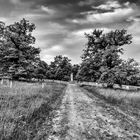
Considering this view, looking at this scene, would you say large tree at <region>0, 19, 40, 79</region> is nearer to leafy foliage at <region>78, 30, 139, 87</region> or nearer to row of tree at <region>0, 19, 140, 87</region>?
row of tree at <region>0, 19, 140, 87</region>

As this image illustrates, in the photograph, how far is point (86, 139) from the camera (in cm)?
413

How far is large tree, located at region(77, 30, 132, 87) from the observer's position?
26022 millimetres

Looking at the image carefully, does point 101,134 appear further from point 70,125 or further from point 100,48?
point 100,48

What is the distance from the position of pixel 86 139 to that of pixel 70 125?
1337mm

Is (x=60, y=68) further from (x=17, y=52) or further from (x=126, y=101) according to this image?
(x=126, y=101)

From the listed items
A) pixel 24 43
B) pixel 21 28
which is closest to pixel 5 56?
pixel 24 43

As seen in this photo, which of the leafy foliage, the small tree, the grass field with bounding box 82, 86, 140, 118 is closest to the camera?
the grass field with bounding box 82, 86, 140, 118

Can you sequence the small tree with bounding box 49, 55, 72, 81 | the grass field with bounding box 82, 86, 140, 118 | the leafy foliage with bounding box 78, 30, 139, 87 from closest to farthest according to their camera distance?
the grass field with bounding box 82, 86, 140, 118 < the leafy foliage with bounding box 78, 30, 139, 87 < the small tree with bounding box 49, 55, 72, 81

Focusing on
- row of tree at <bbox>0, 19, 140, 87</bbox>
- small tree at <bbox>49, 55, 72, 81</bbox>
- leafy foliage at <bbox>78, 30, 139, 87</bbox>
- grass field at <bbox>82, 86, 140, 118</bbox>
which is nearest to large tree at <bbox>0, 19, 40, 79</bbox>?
row of tree at <bbox>0, 19, 140, 87</bbox>

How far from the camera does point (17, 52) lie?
2703 centimetres

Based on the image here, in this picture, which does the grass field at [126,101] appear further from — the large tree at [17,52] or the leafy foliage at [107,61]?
the large tree at [17,52]

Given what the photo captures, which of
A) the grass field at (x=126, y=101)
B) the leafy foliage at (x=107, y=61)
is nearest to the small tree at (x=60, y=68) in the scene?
the leafy foliage at (x=107, y=61)

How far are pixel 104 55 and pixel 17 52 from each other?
53.5 feet

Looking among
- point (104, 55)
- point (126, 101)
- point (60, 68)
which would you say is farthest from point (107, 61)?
point (60, 68)
